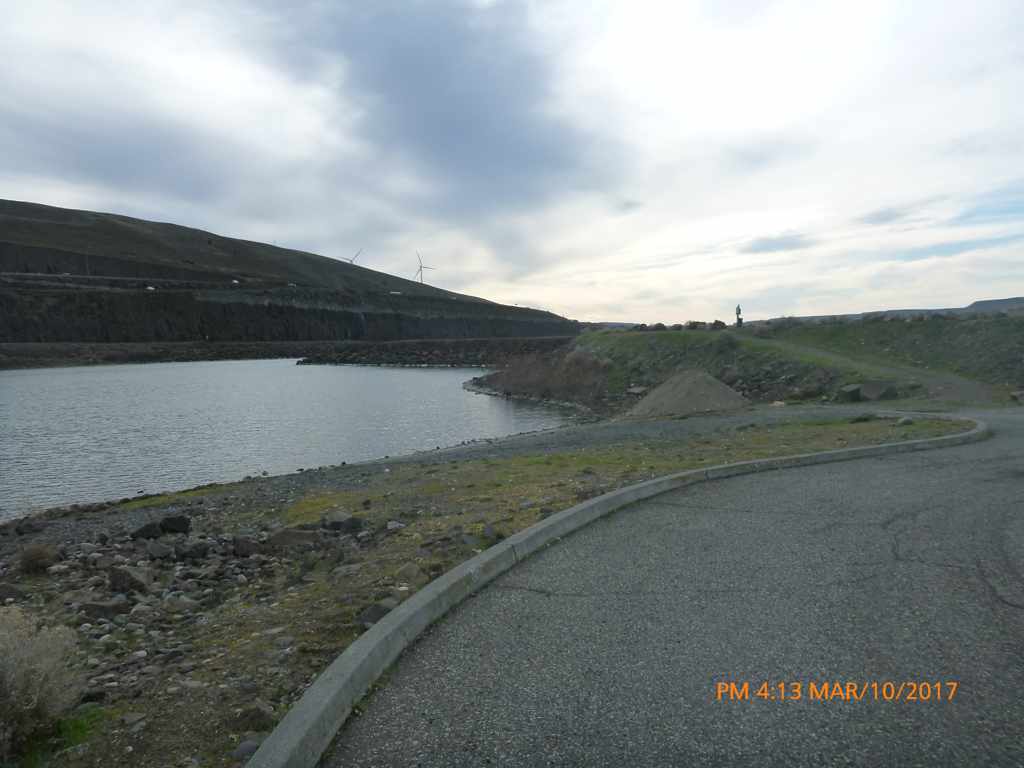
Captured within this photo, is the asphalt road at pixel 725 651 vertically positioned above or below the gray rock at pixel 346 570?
above

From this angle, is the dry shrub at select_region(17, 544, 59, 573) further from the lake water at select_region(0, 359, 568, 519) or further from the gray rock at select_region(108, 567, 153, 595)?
the lake water at select_region(0, 359, 568, 519)

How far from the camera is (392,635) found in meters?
4.64

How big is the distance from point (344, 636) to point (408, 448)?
20562 mm

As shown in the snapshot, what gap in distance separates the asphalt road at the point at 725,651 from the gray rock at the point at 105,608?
3229 mm

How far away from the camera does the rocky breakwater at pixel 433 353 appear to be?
333 feet

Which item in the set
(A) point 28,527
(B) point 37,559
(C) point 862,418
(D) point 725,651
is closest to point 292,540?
(B) point 37,559

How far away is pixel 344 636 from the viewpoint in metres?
4.97

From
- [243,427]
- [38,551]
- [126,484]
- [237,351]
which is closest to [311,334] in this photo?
[237,351]

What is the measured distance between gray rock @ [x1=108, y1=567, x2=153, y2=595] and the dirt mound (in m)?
21.1

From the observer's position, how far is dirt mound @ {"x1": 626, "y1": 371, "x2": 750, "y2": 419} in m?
26.7

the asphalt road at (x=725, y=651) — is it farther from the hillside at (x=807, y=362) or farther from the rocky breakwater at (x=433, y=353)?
the rocky breakwater at (x=433, y=353)

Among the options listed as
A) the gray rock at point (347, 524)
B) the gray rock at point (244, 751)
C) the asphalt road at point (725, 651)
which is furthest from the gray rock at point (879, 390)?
the gray rock at point (244, 751)

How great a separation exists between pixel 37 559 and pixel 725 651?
783cm

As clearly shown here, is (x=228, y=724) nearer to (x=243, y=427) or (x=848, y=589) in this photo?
(x=848, y=589)
